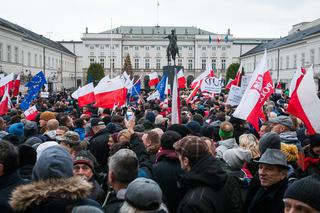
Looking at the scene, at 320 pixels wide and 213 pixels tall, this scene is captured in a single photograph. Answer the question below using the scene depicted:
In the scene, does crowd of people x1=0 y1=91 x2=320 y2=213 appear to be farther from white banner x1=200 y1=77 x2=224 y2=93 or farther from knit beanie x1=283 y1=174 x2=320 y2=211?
white banner x1=200 y1=77 x2=224 y2=93

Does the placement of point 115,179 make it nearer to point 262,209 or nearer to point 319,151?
point 262,209

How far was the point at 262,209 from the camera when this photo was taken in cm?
320

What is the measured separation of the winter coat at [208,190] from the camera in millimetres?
2889

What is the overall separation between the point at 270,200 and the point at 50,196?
169cm

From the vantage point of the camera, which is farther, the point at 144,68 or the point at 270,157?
the point at 144,68

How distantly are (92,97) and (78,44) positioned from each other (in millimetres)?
75366

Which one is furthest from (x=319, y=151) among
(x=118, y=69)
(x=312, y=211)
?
(x=118, y=69)

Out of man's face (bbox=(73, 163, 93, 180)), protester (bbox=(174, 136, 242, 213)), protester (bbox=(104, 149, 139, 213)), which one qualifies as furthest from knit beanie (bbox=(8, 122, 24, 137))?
protester (bbox=(174, 136, 242, 213))

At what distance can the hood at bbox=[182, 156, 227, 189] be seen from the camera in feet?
9.93

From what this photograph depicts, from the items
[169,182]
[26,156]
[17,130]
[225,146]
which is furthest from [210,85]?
[26,156]

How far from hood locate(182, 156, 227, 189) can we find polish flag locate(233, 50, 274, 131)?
283 cm

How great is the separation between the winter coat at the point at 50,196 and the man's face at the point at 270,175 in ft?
4.84

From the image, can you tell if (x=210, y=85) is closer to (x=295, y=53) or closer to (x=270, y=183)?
(x=270, y=183)

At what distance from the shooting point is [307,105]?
14.5 ft
